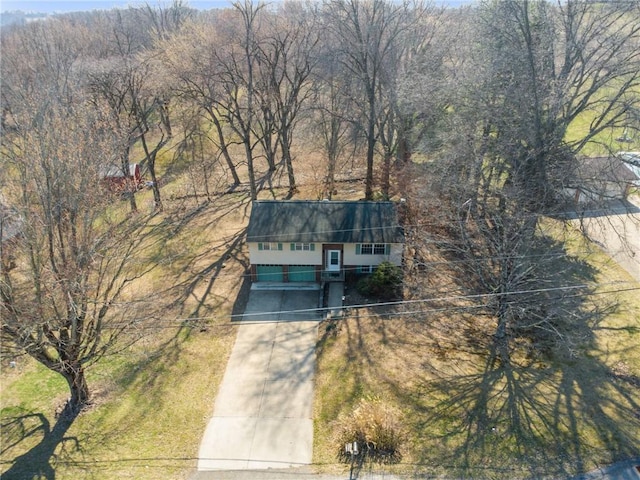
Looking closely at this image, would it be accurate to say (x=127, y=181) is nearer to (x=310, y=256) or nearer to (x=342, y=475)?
(x=310, y=256)

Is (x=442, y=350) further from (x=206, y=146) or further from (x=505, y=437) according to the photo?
(x=206, y=146)

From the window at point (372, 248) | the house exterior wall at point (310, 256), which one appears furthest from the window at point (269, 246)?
the window at point (372, 248)

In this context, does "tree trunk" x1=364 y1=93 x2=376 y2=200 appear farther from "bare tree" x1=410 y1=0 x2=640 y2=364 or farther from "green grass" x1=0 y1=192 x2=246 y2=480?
"green grass" x1=0 y1=192 x2=246 y2=480

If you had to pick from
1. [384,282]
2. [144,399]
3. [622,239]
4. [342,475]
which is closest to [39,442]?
[144,399]

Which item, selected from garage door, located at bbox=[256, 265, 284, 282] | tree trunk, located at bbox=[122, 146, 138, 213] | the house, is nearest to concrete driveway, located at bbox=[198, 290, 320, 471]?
garage door, located at bbox=[256, 265, 284, 282]

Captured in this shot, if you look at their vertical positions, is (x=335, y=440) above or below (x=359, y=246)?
below

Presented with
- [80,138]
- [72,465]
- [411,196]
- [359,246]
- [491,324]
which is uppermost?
[80,138]

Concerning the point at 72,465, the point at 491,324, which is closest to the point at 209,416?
the point at 72,465

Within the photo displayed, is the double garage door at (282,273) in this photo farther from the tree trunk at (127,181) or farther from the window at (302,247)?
the tree trunk at (127,181)
